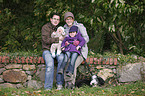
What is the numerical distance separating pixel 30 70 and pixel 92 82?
4.77ft

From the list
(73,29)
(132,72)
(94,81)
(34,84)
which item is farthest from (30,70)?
(132,72)

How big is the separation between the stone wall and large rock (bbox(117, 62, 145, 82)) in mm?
174

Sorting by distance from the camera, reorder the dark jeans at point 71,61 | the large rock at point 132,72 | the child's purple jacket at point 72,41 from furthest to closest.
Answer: the large rock at point 132,72 < the child's purple jacket at point 72,41 < the dark jeans at point 71,61

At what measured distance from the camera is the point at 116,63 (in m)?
4.75

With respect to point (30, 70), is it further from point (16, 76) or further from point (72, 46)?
point (72, 46)

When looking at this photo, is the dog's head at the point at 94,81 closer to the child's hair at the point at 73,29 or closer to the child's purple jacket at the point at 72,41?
the child's purple jacket at the point at 72,41

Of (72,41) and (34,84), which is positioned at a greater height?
(72,41)

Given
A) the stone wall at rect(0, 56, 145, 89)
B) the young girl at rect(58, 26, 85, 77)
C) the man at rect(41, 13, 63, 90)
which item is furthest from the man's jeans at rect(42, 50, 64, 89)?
the stone wall at rect(0, 56, 145, 89)

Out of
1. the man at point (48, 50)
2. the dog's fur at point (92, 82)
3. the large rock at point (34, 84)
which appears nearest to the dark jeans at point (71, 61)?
the man at point (48, 50)

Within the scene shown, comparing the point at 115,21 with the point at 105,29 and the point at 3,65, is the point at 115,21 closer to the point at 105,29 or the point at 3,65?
the point at 105,29

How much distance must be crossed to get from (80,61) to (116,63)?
0.85 meters

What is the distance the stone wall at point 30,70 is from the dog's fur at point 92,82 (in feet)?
0.79

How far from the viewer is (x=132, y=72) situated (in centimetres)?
471

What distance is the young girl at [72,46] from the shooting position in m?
4.27
